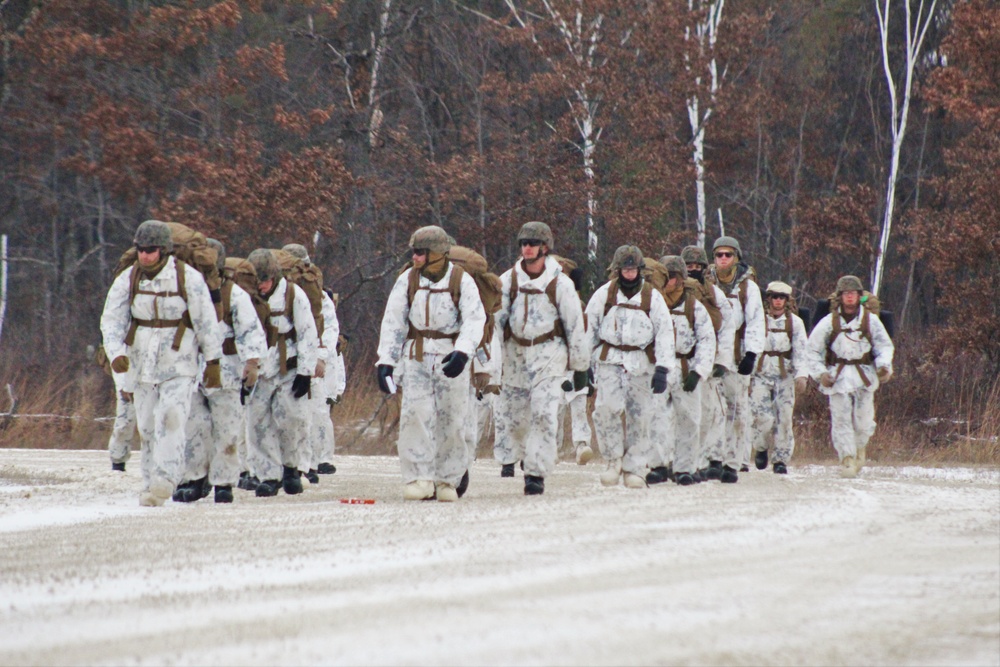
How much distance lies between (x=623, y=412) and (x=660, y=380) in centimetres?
68

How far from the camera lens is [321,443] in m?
18.3

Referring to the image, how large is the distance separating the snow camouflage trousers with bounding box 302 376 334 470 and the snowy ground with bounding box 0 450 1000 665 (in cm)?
420

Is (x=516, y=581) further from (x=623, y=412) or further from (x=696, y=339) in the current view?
(x=696, y=339)

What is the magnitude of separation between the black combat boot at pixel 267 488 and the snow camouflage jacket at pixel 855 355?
6.38m

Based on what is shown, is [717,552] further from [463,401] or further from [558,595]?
[463,401]

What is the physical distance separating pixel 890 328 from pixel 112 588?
12097 millimetres

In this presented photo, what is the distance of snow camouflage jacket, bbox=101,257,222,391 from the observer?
13.3m

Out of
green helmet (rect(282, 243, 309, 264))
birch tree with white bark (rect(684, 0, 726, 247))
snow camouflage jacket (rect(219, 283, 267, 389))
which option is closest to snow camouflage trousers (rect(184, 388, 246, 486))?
snow camouflage jacket (rect(219, 283, 267, 389))

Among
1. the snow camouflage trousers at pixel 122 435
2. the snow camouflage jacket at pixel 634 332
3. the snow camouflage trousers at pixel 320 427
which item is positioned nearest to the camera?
the snow camouflage jacket at pixel 634 332

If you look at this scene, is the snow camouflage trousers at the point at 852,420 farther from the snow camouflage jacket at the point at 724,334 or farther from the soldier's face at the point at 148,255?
the soldier's face at the point at 148,255

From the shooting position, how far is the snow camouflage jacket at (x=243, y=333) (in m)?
14.3

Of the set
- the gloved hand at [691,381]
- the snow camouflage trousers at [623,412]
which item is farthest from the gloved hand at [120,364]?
the gloved hand at [691,381]

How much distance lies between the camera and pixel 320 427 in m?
18.4

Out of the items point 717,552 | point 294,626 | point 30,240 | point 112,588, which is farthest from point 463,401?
point 30,240
